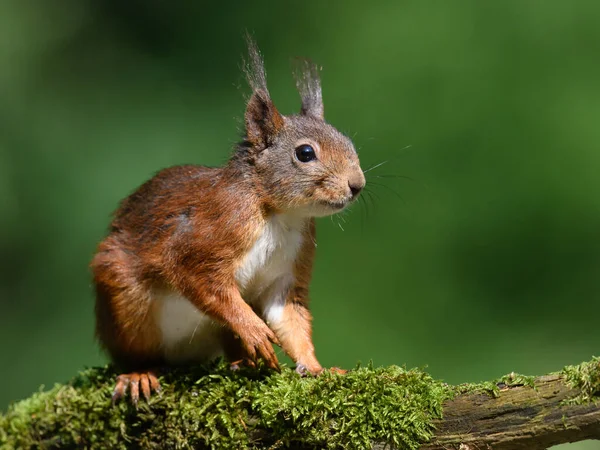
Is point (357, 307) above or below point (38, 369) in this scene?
above

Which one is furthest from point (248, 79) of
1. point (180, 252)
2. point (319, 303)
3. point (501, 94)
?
point (501, 94)

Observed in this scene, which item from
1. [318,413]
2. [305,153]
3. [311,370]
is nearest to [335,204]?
[305,153]

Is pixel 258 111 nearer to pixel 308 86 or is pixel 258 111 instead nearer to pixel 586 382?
pixel 308 86

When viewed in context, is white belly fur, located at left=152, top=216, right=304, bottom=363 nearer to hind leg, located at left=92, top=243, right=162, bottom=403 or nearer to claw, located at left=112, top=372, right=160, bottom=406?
hind leg, located at left=92, top=243, right=162, bottom=403

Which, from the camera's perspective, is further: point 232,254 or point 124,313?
point 124,313

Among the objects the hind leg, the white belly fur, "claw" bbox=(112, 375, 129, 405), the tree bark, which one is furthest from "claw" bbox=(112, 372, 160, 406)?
the tree bark

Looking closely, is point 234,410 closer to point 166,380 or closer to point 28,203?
point 166,380

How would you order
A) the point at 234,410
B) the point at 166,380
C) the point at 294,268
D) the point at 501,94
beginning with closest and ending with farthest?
the point at 234,410 < the point at 166,380 < the point at 294,268 < the point at 501,94
